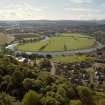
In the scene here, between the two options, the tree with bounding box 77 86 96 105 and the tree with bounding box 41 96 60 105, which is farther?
the tree with bounding box 77 86 96 105

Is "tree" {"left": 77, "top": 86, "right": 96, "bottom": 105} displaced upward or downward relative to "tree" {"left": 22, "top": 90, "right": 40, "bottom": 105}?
downward

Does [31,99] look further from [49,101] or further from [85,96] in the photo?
[85,96]

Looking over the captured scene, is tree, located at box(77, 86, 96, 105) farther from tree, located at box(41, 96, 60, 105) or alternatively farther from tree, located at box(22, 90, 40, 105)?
tree, located at box(22, 90, 40, 105)

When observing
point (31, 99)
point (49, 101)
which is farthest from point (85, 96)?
point (31, 99)

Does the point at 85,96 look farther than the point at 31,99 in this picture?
Yes

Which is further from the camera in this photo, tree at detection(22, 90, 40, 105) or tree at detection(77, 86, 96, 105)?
tree at detection(77, 86, 96, 105)

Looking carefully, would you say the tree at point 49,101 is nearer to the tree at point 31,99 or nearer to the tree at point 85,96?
the tree at point 31,99

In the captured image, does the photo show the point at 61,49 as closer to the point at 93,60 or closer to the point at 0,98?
the point at 93,60

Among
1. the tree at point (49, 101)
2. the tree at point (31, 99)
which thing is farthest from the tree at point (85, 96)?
the tree at point (31, 99)

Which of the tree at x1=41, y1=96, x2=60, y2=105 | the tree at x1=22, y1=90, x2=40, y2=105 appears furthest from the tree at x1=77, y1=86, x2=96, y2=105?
the tree at x1=22, y1=90, x2=40, y2=105

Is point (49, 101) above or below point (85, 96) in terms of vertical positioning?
above

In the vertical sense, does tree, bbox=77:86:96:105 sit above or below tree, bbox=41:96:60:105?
below
